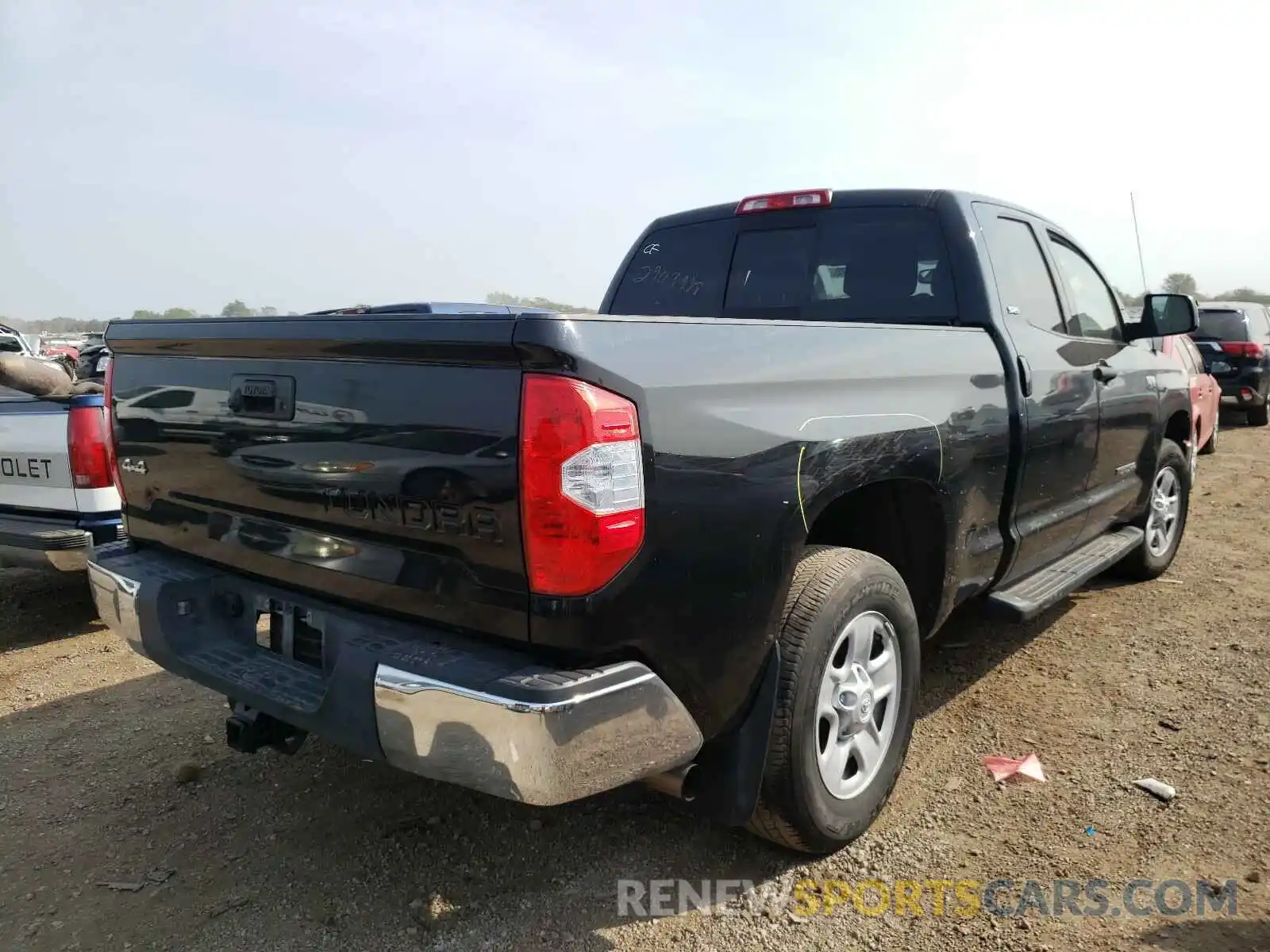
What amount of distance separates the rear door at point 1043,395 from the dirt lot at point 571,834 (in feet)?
2.32

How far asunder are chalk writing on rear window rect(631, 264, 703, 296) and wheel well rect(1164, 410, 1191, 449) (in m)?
3.07

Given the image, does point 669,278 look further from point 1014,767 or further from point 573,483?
point 573,483

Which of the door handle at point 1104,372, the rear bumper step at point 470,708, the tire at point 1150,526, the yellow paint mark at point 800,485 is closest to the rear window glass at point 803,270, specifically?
the door handle at point 1104,372

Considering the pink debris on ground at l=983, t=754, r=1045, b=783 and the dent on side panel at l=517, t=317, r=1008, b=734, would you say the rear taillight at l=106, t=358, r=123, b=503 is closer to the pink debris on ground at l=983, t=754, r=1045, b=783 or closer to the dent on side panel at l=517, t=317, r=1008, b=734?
the dent on side panel at l=517, t=317, r=1008, b=734

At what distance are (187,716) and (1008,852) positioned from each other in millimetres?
3112

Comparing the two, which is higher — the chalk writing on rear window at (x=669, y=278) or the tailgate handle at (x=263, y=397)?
the chalk writing on rear window at (x=669, y=278)

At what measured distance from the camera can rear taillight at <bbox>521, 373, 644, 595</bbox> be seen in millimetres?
1876

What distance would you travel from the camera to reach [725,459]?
2141 millimetres

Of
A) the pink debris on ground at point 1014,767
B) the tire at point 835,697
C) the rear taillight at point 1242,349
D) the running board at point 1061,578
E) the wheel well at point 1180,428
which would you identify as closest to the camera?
the tire at point 835,697

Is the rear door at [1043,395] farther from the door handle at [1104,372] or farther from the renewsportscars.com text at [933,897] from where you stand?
the renewsportscars.com text at [933,897]

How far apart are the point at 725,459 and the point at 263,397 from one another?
1.21m

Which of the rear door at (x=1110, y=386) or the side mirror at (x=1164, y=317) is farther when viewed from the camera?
the side mirror at (x=1164, y=317)

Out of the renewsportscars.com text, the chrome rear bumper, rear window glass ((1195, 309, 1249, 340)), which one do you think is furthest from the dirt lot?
rear window glass ((1195, 309, 1249, 340))

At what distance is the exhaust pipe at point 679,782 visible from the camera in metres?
2.29
